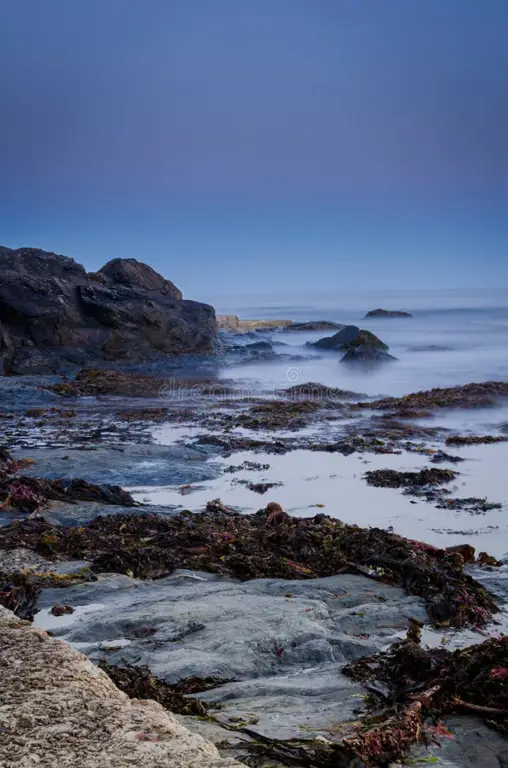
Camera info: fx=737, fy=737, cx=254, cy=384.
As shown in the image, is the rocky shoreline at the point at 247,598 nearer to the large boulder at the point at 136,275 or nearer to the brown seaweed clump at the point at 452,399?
the brown seaweed clump at the point at 452,399

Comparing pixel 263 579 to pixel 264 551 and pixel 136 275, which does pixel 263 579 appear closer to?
pixel 264 551

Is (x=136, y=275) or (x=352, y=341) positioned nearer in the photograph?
(x=352, y=341)

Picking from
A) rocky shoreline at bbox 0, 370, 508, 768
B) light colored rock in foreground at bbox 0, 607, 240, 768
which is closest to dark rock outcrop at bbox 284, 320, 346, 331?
rocky shoreline at bbox 0, 370, 508, 768

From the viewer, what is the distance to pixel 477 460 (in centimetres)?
997

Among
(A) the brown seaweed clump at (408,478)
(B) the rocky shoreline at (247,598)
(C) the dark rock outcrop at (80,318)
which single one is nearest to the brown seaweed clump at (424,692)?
(B) the rocky shoreline at (247,598)

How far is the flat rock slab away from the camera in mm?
2980

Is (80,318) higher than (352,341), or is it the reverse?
(80,318)

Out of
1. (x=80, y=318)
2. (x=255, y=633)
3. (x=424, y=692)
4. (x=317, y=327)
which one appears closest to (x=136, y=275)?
(x=80, y=318)

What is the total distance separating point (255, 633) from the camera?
3797 mm

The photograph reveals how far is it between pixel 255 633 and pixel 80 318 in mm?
22060

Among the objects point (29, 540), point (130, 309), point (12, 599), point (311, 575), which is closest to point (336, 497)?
point (311, 575)

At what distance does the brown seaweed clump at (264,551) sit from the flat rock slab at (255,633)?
0.19 meters

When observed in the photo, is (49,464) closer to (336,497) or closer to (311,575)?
(336,497)

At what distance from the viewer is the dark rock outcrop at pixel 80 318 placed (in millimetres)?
A: 22734
